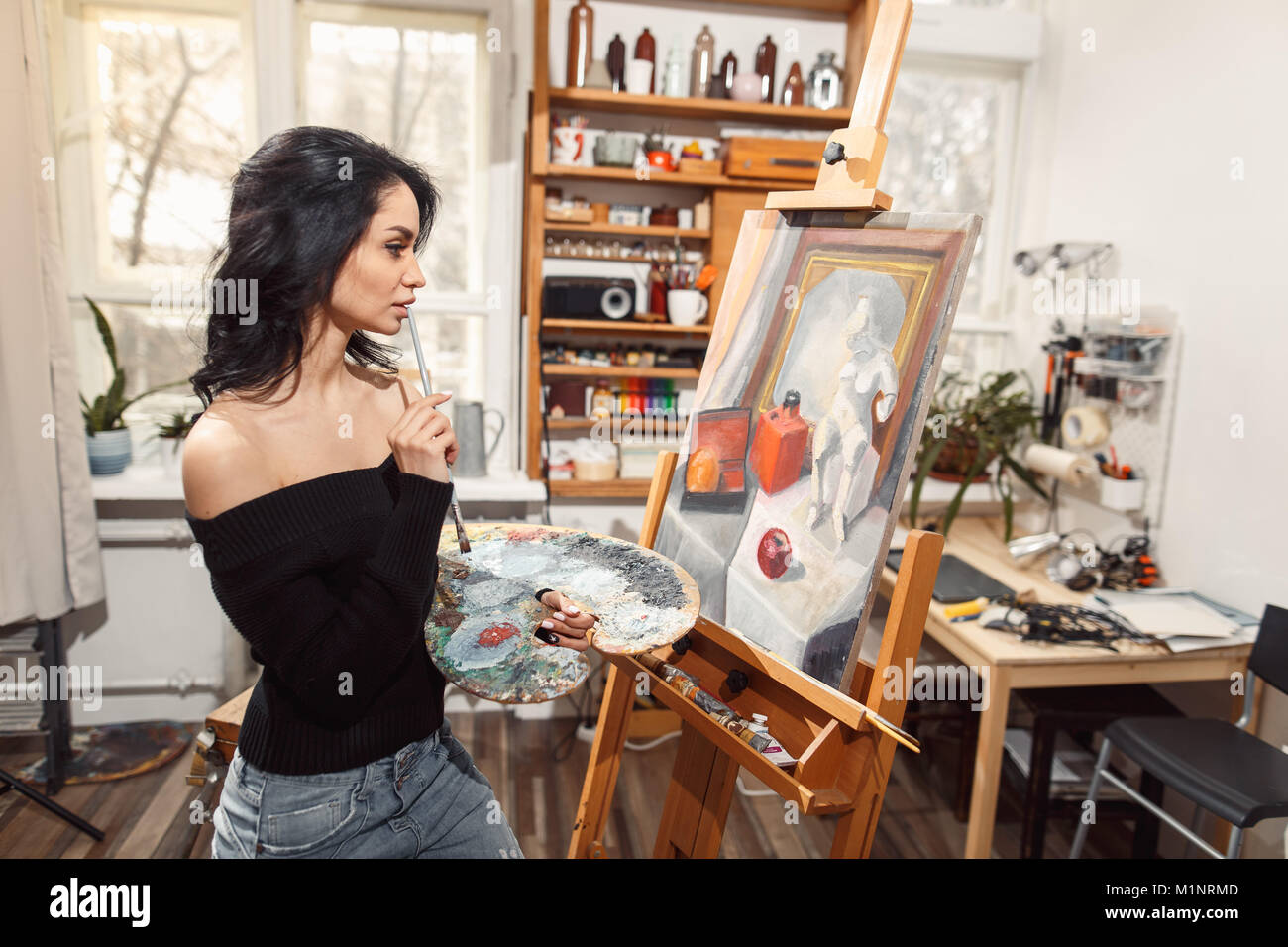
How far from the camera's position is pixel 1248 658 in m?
2.08

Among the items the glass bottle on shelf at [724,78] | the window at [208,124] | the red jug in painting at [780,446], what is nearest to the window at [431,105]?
the window at [208,124]

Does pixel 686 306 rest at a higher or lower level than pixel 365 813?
higher

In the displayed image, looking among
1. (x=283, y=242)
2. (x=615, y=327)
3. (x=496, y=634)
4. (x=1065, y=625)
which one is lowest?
(x=1065, y=625)

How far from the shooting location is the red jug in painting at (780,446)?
150cm

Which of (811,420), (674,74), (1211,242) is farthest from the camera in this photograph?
(674,74)

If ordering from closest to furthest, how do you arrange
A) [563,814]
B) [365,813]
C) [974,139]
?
1. [365,813]
2. [563,814]
3. [974,139]

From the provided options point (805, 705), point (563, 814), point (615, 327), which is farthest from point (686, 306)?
point (805, 705)

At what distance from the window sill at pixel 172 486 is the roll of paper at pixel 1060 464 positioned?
5.09 feet

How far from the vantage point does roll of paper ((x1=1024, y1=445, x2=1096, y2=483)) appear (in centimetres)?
260

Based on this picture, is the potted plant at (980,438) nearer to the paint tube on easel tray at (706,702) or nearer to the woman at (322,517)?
the paint tube on easel tray at (706,702)

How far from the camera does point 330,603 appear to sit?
3.42 feet

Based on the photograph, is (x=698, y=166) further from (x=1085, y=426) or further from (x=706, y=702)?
(x=706, y=702)

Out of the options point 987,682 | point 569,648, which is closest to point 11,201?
point 569,648

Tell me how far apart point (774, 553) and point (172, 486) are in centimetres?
197
